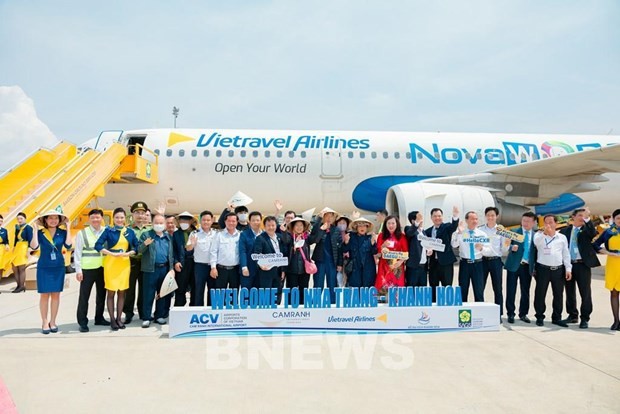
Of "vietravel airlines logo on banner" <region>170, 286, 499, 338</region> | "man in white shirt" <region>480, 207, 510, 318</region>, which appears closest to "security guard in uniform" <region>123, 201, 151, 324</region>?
"vietravel airlines logo on banner" <region>170, 286, 499, 338</region>

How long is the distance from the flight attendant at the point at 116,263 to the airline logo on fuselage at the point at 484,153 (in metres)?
9.32

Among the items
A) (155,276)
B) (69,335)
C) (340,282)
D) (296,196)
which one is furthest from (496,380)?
(296,196)

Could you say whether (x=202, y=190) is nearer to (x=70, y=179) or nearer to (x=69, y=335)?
(x=70, y=179)

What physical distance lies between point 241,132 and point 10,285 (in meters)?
6.92

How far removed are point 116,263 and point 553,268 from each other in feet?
19.1

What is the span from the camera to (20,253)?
27.0 ft

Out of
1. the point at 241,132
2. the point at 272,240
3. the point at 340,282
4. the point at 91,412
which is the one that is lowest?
the point at 91,412

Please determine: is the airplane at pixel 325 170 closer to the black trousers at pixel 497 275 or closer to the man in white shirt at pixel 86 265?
the black trousers at pixel 497 275

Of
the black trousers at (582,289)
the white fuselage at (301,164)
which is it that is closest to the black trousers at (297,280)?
the black trousers at (582,289)

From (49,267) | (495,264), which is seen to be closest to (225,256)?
(49,267)

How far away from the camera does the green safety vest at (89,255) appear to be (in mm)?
5430

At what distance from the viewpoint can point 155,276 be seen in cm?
568

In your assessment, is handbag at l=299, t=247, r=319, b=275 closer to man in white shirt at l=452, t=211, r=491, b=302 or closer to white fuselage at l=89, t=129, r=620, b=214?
man in white shirt at l=452, t=211, r=491, b=302

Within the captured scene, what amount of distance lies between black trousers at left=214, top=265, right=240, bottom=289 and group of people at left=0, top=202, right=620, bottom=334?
0.05ft
